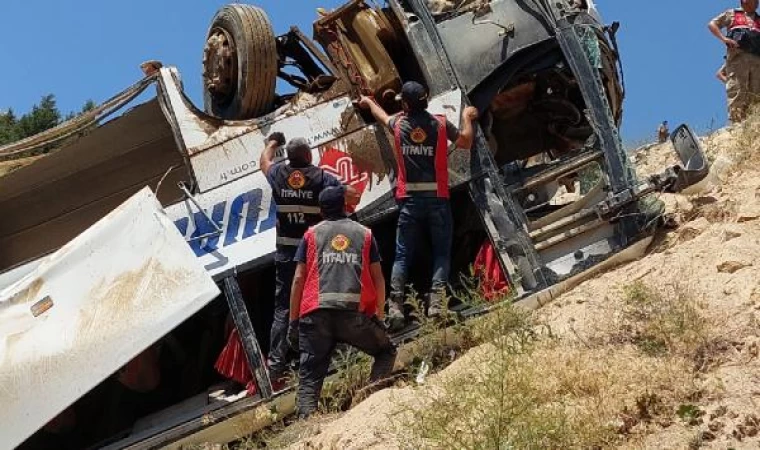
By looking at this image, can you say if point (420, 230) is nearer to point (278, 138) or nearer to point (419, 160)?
point (419, 160)

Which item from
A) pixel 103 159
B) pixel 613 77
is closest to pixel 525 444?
pixel 613 77

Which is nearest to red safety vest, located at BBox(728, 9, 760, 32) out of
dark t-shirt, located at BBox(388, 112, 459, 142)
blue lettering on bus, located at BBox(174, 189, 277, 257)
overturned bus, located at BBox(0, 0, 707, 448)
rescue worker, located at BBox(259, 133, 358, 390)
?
overturned bus, located at BBox(0, 0, 707, 448)

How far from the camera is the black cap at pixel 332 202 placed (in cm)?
662

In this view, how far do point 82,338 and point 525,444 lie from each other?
3211mm

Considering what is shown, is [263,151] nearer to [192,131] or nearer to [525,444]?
[192,131]

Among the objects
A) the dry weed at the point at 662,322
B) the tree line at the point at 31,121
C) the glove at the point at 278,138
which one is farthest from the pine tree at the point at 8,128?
the dry weed at the point at 662,322

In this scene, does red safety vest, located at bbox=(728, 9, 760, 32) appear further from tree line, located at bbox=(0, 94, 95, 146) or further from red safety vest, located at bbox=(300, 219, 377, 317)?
tree line, located at bbox=(0, 94, 95, 146)

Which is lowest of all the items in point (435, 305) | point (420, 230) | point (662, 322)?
point (662, 322)

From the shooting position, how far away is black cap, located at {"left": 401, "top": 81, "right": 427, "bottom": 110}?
715 cm

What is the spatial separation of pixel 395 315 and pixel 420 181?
84 cm

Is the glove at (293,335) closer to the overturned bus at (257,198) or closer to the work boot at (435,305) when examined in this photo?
the overturned bus at (257,198)

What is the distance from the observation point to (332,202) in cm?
662

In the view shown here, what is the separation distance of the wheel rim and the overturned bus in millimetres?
15

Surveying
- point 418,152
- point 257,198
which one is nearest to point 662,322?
point 418,152
